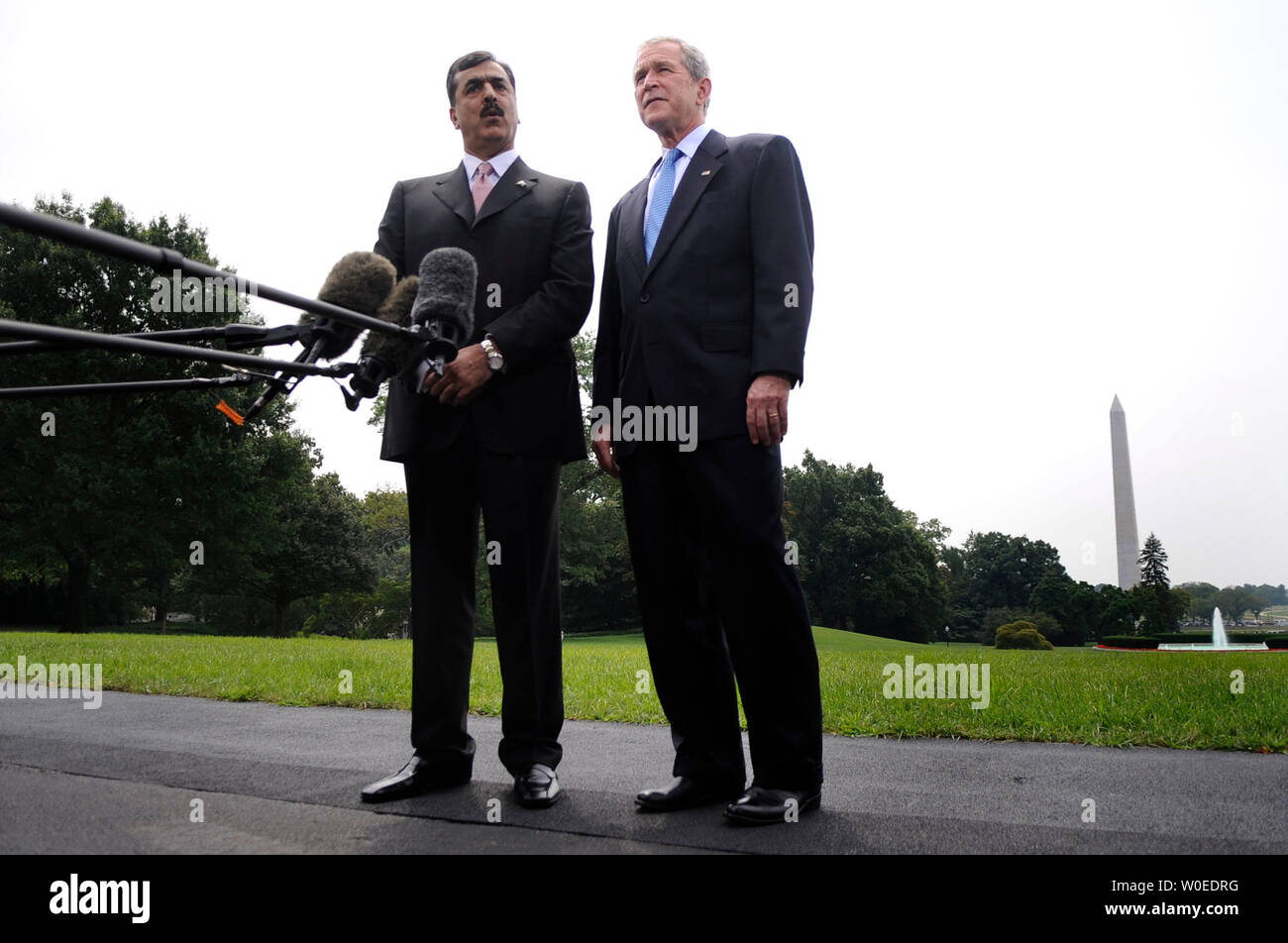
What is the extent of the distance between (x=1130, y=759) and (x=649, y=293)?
2.93m

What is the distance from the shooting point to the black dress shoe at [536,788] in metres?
2.94

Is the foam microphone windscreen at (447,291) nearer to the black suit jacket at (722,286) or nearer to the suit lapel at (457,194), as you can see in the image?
the black suit jacket at (722,286)

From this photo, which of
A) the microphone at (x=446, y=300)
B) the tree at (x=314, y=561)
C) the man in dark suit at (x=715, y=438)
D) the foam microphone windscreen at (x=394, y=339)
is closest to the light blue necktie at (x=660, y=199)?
the man in dark suit at (x=715, y=438)

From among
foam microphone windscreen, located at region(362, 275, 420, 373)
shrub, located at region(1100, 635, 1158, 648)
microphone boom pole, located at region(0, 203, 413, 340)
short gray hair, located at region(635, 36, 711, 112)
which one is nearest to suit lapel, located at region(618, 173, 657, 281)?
short gray hair, located at region(635, 36, 711, 112)

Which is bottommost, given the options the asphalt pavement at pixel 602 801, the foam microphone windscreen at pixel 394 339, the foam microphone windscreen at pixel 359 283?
the asphalt pavement at pixel 602 801

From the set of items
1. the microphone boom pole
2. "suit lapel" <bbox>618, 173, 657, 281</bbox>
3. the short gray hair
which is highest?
the short gray hair

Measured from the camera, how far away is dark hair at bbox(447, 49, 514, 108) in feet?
11.4

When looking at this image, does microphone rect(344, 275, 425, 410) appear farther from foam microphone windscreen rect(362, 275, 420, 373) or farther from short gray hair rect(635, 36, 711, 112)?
short gray hair rect(635, 36, 711, 112)

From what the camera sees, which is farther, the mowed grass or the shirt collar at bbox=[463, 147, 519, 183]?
the mowed grass

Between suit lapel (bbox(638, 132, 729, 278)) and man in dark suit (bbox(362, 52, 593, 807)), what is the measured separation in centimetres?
36

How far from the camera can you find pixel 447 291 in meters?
2.57

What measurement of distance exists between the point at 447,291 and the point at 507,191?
43.7 inches

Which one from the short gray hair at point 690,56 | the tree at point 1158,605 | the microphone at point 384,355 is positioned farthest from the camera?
the tree at point 1158,605
